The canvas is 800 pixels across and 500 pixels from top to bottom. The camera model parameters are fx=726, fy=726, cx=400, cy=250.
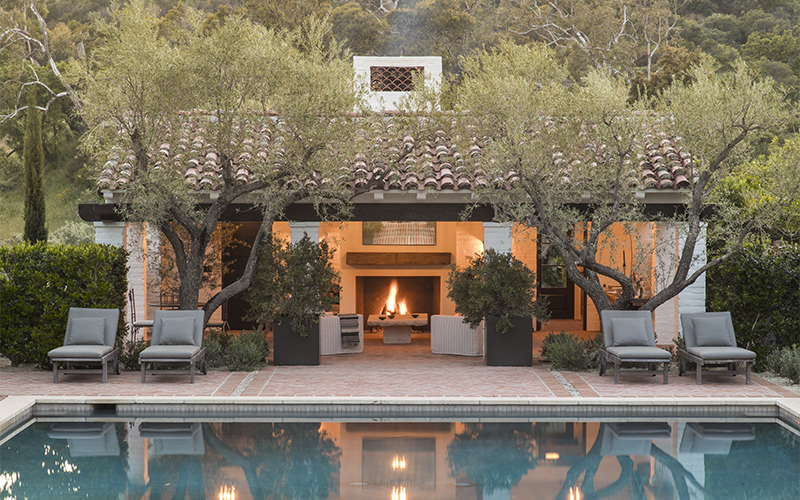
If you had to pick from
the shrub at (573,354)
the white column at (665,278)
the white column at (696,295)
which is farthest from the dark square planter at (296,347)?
the white column at (696,295)

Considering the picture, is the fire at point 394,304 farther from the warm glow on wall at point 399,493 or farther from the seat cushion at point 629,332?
the warm glow on wall at point 399,493

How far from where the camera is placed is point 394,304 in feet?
55.1

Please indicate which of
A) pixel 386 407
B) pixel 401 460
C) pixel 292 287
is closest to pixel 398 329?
pixel 292 287

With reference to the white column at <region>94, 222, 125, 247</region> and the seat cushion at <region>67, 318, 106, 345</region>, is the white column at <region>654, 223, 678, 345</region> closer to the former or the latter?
the seat cushion at <region>67, 318, 106, 345</region>

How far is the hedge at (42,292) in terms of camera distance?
11211mm

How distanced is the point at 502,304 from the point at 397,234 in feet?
18.0

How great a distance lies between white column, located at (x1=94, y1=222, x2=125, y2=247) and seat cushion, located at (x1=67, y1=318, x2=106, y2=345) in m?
A: 2.09

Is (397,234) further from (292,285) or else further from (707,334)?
(707,334)

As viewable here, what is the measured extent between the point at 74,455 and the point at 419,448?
12.1 feet

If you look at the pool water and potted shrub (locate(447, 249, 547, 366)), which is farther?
potted shrub (locate(447, 249, 547, 366))

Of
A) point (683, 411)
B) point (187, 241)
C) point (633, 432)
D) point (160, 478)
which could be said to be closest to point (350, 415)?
point (160, 478)

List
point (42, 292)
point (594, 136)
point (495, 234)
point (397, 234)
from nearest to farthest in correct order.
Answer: point (594, 136) → point (42, 292) → point (495, 234) → point (397, 234)

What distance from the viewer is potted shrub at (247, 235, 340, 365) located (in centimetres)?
1179

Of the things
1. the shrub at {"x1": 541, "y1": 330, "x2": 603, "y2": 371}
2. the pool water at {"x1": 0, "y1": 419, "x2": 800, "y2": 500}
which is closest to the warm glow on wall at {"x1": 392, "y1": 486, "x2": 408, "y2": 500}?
the pool water at {"x1": 0, "y1": 419, "x2": 800, "y2": 500}
